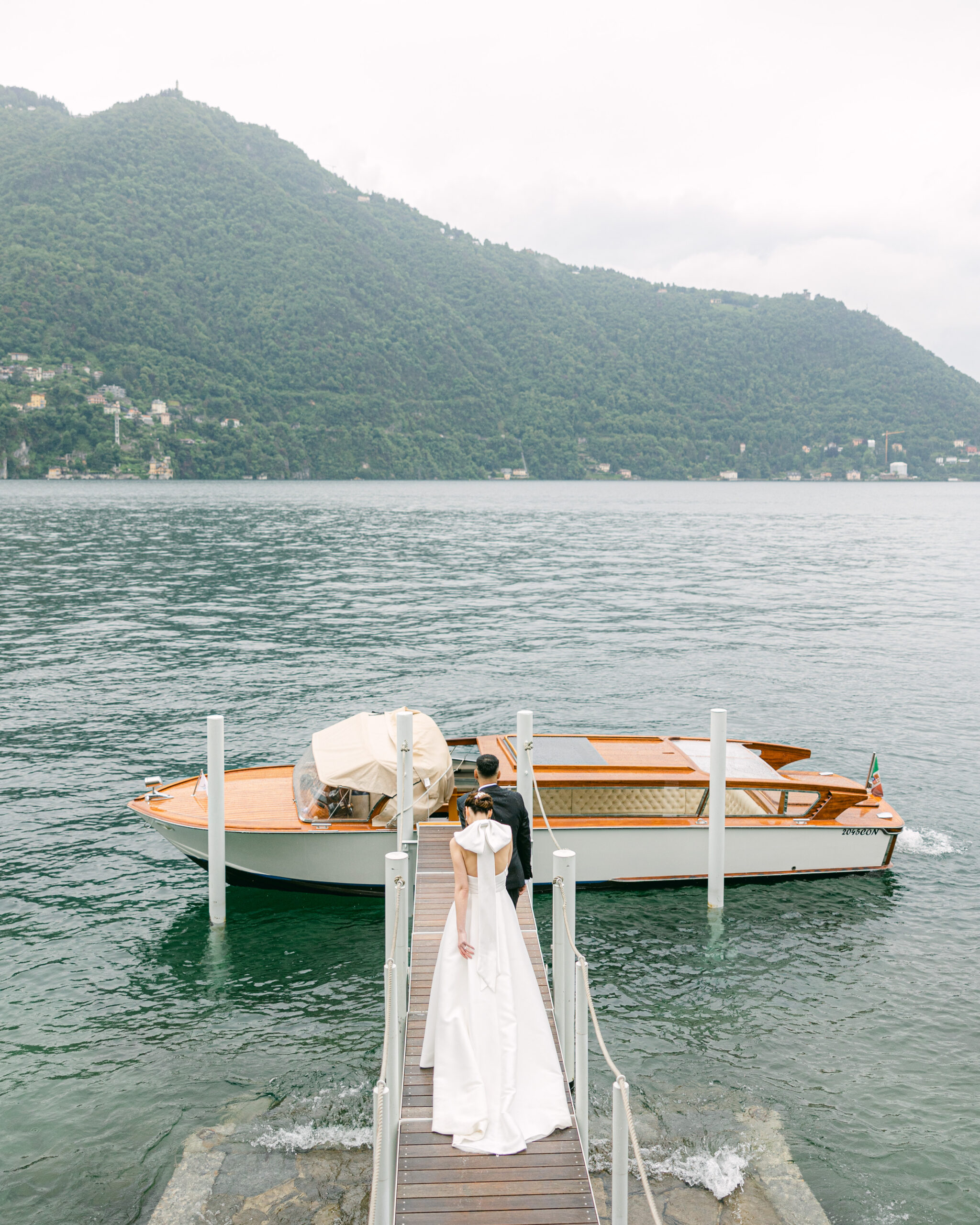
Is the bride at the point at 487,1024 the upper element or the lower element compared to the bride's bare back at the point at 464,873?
lower

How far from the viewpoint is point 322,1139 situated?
8.42m

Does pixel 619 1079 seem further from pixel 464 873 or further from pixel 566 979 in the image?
pixel 566 979

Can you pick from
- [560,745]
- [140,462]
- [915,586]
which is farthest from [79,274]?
[560,745]

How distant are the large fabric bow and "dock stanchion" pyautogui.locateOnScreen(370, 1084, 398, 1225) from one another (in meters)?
1.17

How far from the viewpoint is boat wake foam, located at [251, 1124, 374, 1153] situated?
834 centimetres

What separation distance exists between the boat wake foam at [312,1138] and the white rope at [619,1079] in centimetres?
240

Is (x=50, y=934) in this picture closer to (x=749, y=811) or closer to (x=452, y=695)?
(x=749, y=811)

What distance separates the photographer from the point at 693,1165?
8.04m

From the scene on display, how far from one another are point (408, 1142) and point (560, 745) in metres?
9.03

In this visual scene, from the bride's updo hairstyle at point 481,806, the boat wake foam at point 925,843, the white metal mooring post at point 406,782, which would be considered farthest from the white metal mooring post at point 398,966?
the boat wake foam at point 925,843

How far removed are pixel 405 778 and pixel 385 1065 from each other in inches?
248

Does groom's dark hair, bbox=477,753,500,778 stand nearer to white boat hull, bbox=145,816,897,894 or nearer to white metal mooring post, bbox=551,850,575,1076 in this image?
white metal mooring post, bbox=551,850,575,1076

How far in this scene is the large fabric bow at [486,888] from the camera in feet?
23.3

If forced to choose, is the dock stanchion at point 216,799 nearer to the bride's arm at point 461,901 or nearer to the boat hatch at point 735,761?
the bride's arm at point 461,901
